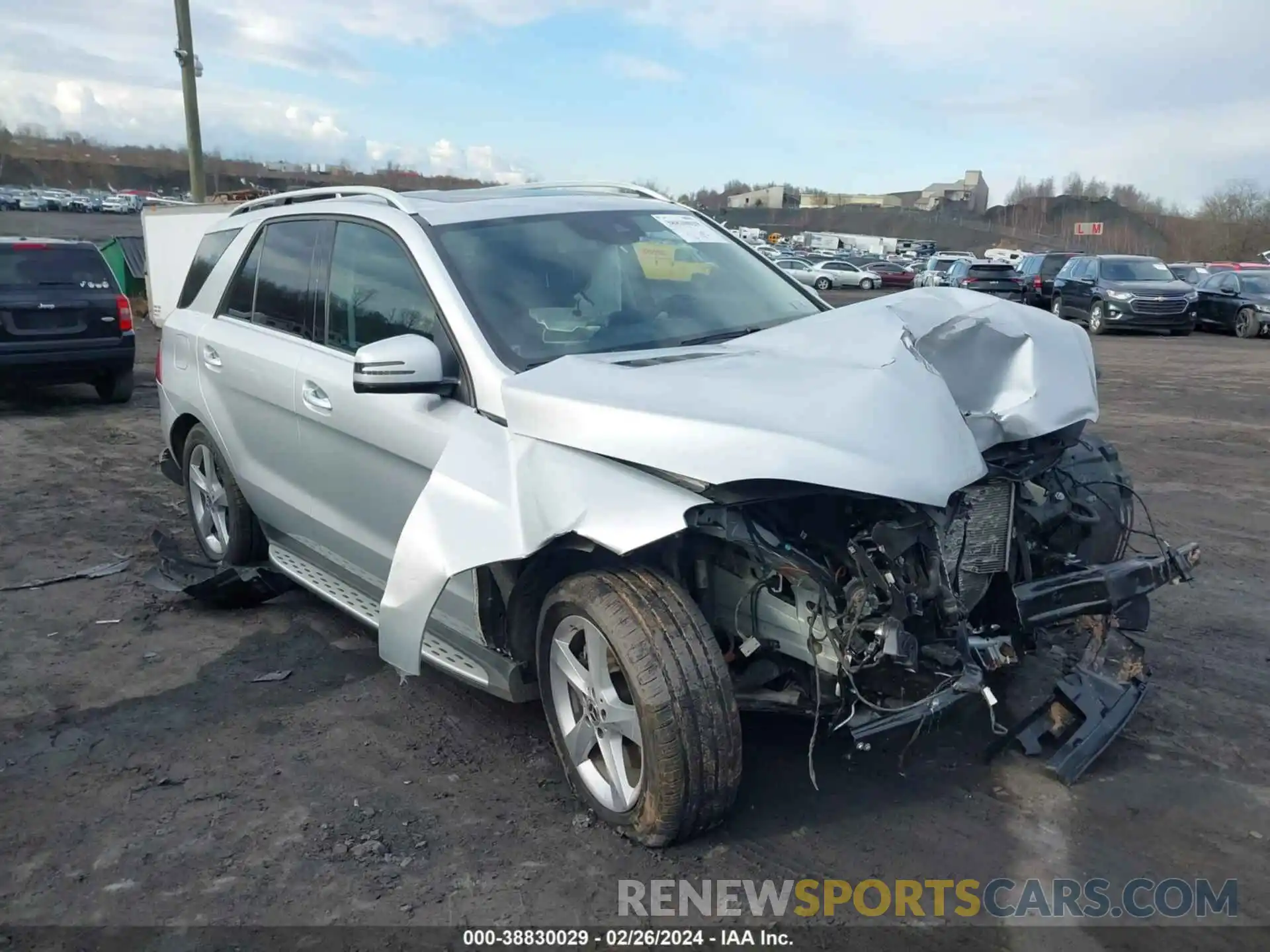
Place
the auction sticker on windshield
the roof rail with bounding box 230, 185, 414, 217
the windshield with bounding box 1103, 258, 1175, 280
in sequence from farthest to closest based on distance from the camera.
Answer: the windshield with bounding box 1103, 258, 1175, 280 < the auction sticker on windshield < the roof rail with bounding box 230, 185, 414, 217

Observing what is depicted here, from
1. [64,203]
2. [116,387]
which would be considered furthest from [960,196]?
[116,387]

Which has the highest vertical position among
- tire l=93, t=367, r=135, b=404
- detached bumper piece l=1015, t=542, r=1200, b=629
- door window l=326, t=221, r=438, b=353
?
door window l=326, t=221, r=438, b=353

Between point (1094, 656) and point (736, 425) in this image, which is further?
point (1094, 656)

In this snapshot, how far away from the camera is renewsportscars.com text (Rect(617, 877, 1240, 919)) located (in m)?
2.78

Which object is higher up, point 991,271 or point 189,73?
point 189,73

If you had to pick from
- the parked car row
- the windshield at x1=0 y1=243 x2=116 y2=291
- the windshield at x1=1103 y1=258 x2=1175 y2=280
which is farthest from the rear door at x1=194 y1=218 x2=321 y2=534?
the parked car row

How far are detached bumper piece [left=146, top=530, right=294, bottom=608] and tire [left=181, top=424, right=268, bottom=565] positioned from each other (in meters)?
0.09

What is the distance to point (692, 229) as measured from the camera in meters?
4.54

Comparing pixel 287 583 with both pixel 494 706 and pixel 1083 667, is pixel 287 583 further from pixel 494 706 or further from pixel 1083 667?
pixel 1083 667

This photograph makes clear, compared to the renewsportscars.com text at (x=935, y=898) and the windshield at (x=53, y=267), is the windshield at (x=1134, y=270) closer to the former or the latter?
the windshield at (x=53, y=267)

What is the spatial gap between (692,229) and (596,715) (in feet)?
7.68

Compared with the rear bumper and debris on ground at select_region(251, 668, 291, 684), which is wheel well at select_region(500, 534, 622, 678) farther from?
the rear bumper

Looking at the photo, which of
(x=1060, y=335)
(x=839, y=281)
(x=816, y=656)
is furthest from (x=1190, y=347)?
(x=839, y=281)

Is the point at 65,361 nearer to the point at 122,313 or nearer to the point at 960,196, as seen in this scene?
the point at 122,313
